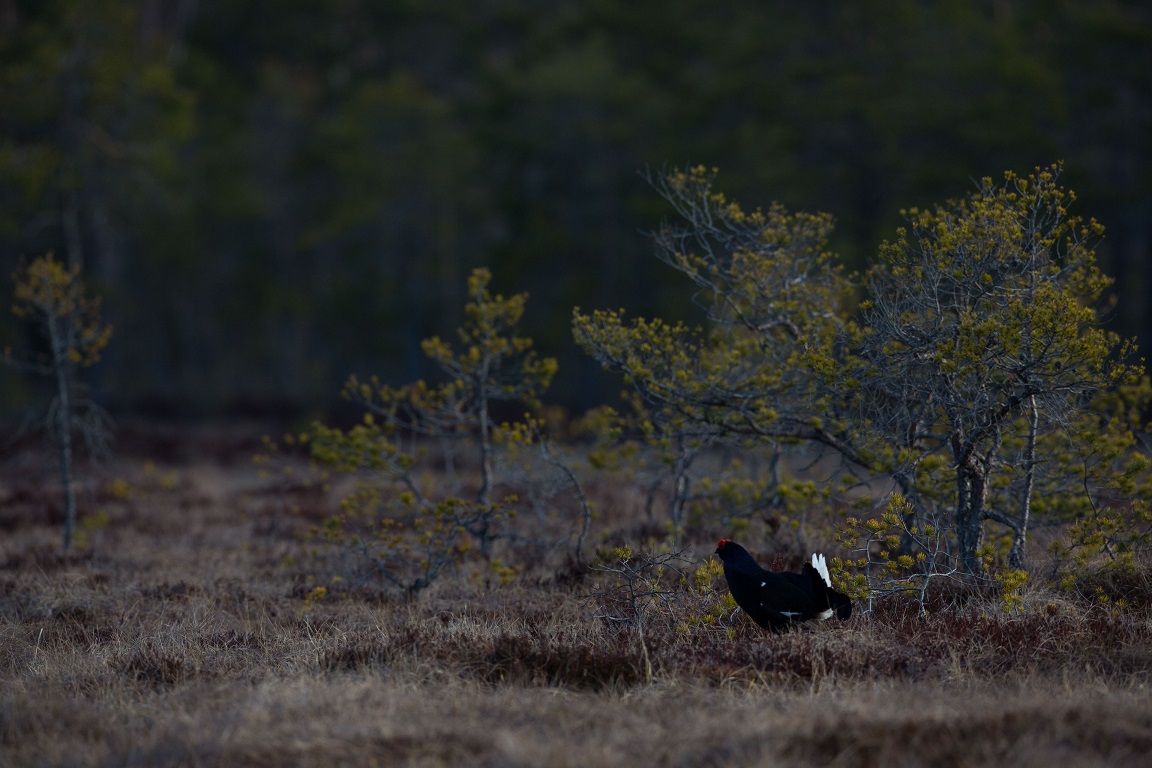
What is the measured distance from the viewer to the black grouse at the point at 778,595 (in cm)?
589

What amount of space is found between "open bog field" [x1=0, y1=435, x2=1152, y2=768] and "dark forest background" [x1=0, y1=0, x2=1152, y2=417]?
32.6 feet

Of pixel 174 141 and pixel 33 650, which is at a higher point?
pixel 174 141

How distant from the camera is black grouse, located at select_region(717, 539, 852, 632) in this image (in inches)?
232

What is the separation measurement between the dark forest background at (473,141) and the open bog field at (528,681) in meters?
9.94

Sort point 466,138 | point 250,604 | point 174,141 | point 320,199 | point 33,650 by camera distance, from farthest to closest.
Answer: point 320,199, point 466,138, point 174,141, point 250,604, point 33,650

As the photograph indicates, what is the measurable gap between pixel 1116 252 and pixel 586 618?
20.6m

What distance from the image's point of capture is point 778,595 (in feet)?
19.3

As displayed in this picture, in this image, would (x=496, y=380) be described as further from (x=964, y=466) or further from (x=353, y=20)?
(x=353, y=20)

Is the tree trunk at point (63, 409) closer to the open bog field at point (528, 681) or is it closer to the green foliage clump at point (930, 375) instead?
the open bog field at point (528, 681)

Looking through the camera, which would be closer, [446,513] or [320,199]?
[446,513]

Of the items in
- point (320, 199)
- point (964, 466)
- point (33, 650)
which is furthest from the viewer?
point (320, 199)

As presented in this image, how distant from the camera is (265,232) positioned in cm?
3453

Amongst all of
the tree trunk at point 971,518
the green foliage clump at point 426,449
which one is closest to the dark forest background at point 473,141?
the tree trunk at point 971,518

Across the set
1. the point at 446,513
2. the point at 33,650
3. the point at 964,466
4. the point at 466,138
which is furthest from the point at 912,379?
the point at 466,138
